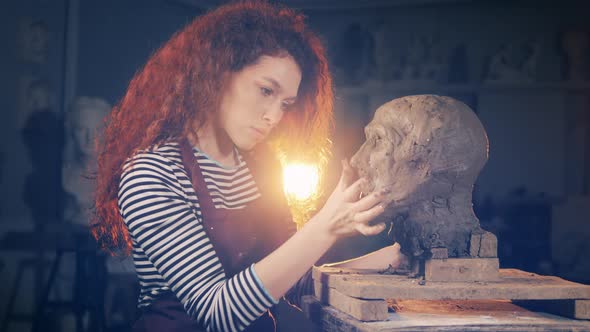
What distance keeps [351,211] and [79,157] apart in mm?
4604

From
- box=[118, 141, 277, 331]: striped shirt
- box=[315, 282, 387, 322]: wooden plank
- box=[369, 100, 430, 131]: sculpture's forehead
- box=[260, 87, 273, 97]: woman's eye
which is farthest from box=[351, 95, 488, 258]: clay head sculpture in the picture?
box=[118, 141, 277, 331]: striped shirt

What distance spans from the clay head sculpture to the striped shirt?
1.73ft

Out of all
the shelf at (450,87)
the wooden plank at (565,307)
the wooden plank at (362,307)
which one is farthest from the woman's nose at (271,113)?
the shelf at (450,87)

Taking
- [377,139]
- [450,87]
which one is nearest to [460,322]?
[377,139]

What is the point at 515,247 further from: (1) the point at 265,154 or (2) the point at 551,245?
(1) the point at 265,154

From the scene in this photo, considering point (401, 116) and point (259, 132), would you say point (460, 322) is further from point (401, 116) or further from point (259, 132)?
point (259, 132)

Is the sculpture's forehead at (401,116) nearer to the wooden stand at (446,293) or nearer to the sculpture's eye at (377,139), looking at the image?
the sculpture's eye at (377,139)

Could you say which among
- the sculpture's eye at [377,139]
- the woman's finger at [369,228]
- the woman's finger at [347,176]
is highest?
the sculpture's eye at [377,139]

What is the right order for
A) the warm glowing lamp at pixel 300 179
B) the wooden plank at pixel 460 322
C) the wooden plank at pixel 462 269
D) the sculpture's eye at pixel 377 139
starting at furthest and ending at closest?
the warm glowing lamp at pixel 300 179
the sculpture's eye at pixel 377 139
the wooden plank at pixel 462 269
the wooden plank at pixel 460 322

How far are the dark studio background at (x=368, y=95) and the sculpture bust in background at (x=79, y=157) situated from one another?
0.19 metres

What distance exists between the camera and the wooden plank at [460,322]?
174cm

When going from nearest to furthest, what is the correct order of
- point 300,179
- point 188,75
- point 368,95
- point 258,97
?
point 258,97 → point 188,75 → point 300,179 → point 368,95

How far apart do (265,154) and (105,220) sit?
73 cm

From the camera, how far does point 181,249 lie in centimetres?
186
